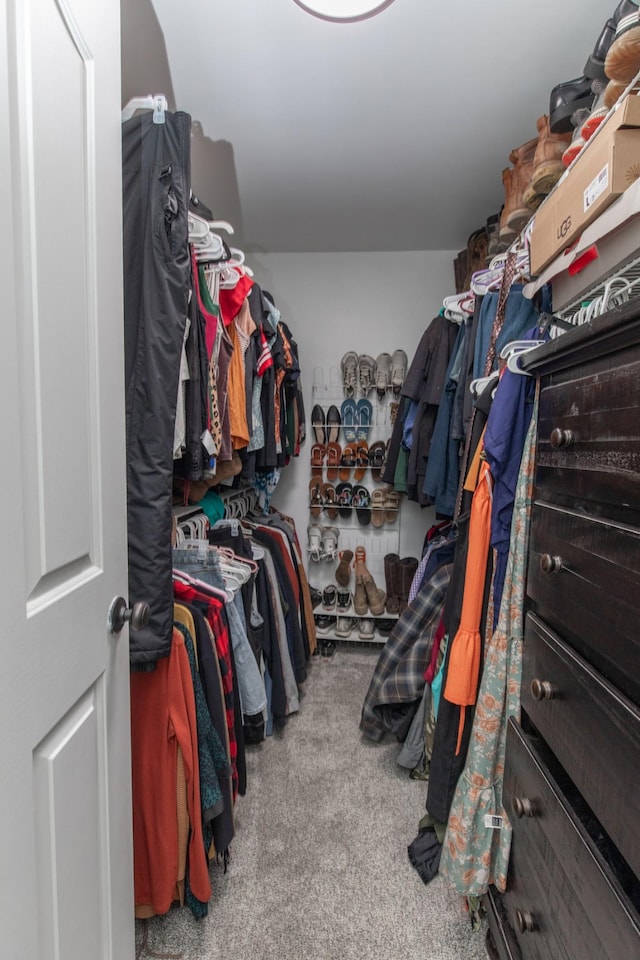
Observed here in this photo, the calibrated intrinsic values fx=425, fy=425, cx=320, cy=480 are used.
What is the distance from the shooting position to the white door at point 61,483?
0.49 metres

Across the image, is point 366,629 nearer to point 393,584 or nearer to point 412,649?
point 393,584

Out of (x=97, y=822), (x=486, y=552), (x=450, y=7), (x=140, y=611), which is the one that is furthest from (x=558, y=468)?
(x=450, y=7)

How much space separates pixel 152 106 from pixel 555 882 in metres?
1.79

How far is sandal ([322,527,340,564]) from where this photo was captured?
2799 mm

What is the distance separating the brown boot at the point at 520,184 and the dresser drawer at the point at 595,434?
0.96 m

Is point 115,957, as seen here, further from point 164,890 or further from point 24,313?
point 24,313

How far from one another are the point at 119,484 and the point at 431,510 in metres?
2.36

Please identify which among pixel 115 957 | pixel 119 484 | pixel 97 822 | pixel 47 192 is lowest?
pixel 115 957

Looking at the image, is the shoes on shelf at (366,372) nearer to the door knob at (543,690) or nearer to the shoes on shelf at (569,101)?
the shoes on shelf at (569,101)

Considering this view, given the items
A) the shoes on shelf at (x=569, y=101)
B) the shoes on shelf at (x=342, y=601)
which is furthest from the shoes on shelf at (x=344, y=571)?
the shoes on shelf at (x=569, y=101)

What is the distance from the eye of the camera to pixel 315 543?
2.81 metres

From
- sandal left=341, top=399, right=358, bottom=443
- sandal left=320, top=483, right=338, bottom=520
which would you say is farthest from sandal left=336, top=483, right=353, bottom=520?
sandal left=341, top=399, right=358, bottom=443

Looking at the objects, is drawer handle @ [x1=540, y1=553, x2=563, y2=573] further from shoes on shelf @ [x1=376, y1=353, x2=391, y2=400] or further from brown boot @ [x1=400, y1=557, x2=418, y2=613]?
shoes on shelf @ [x1=376, y1=353, x2=391, y2=400]

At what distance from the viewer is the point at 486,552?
1133 mm
